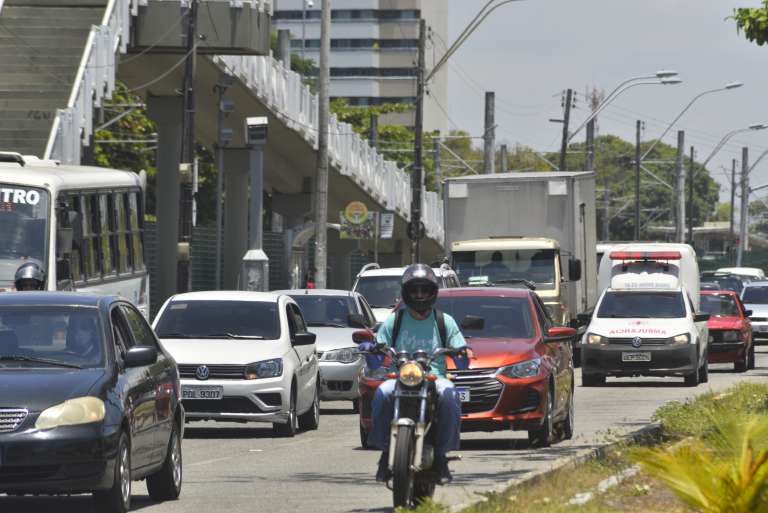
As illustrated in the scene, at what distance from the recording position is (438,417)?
37.4 ft

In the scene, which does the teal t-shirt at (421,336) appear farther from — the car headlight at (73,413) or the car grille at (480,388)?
the car grille at (480,388)

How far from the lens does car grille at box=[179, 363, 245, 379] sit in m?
19.6

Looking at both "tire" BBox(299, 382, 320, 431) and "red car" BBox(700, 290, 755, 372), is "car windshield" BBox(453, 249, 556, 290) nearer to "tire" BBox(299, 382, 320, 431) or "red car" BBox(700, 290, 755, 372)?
"red car" BBox(700, 290, 755, 372)

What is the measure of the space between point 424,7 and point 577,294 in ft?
431

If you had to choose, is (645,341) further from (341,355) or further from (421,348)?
(421,348)

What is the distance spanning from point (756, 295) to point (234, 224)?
54.8ft

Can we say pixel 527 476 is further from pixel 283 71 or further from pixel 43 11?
pixel 283 71

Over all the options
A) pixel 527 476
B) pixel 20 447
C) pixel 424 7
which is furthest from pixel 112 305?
pixel 424 7

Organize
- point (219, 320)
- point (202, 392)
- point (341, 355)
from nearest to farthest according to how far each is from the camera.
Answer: point (202, 392) → point (219, 320) → point (341, 355)

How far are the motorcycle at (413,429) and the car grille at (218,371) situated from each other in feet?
27.4

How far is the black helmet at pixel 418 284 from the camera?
11.4 m

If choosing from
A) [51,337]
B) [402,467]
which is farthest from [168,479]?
[402,467]

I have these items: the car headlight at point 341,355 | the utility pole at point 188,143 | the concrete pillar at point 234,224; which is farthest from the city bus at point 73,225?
the concrete pillar at point 234,224

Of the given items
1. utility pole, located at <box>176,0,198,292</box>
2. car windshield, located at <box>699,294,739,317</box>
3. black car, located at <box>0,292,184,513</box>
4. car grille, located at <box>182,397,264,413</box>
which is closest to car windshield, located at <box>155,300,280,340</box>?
car grille, located at <box>182,397,264,413</box>
